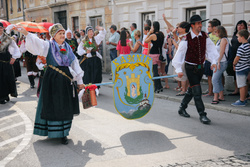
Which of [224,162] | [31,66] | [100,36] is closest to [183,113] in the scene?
[224,162]

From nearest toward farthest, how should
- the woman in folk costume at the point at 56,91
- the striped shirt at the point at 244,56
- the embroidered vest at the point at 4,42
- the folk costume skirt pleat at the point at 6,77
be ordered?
1. the woman in folk costume at the point at 56,91
2. the striped shirt at the point at 244,56
3. the embroidered vest at the point at 4,42
4. the folk costume skirt pleat at the point at 6,77

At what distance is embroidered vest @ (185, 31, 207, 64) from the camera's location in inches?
246

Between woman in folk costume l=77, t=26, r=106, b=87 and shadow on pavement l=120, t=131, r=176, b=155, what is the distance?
14.1 feet

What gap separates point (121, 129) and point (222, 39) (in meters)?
3.78

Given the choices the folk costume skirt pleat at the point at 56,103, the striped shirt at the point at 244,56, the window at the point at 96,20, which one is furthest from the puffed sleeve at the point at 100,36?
the window at the point at 96,20

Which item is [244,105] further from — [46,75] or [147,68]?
[46,75]

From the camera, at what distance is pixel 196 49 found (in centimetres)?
627

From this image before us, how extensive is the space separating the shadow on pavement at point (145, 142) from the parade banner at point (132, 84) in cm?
35

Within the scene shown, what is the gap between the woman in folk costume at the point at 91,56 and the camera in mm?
9367

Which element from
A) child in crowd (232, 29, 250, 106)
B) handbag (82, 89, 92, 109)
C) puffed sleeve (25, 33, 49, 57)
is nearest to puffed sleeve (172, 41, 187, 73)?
handbag (82, 89, 92, 109)

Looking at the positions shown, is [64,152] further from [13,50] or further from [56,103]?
[13,50]

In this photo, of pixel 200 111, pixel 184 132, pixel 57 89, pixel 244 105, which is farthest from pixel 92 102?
pixel 244 105

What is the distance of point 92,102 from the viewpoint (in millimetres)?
5301

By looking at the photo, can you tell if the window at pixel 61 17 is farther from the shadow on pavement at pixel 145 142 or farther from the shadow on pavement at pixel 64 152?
the shadow on pavement at pixel 64 152
